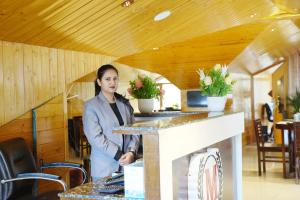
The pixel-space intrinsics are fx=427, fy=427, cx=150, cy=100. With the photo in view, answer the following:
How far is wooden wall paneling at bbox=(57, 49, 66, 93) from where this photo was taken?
430 cm

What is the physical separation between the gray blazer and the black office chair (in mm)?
319

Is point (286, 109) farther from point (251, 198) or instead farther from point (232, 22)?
point (251, 198)

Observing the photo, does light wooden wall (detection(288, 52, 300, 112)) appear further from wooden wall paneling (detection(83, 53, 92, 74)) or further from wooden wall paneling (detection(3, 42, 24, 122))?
wooden wall paneling (detection(3, 42, 24, 122))

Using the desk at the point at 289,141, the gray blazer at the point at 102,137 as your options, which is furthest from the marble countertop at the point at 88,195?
the desk at the point at 289,141

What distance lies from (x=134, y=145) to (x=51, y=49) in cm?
166

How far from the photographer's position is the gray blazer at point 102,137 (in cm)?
288

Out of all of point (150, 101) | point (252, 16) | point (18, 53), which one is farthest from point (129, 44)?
point (252, 16)

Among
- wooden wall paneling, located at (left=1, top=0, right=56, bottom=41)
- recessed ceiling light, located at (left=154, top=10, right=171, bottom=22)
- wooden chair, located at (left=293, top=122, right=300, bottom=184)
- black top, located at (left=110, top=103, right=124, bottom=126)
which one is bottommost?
wooden chair, located at (left=293, top=122, right=300, bottom=184)

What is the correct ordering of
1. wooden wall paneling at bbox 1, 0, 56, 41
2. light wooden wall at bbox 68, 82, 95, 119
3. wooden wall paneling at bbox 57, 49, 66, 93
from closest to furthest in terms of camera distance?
wooden wall paneling at bbox 1, 0, 56, 41 < wooden wall paneling at bbox 57, 49, 66, 93 < light wooden wall at bbox 68, 82, 95, 119

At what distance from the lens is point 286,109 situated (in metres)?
11.6

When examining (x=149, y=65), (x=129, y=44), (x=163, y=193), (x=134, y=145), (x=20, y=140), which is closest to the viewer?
(x=163, y=193)

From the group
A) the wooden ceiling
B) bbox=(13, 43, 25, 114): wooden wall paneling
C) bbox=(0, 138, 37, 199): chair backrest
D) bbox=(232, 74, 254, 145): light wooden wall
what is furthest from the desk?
bbox=(0, 138, 37, 199): chair backrest

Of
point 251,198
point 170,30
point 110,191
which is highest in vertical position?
point 170,30

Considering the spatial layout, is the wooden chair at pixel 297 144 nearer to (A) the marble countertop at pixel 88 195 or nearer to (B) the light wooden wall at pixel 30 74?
(B) the light wooden wall at pixel 30 74
